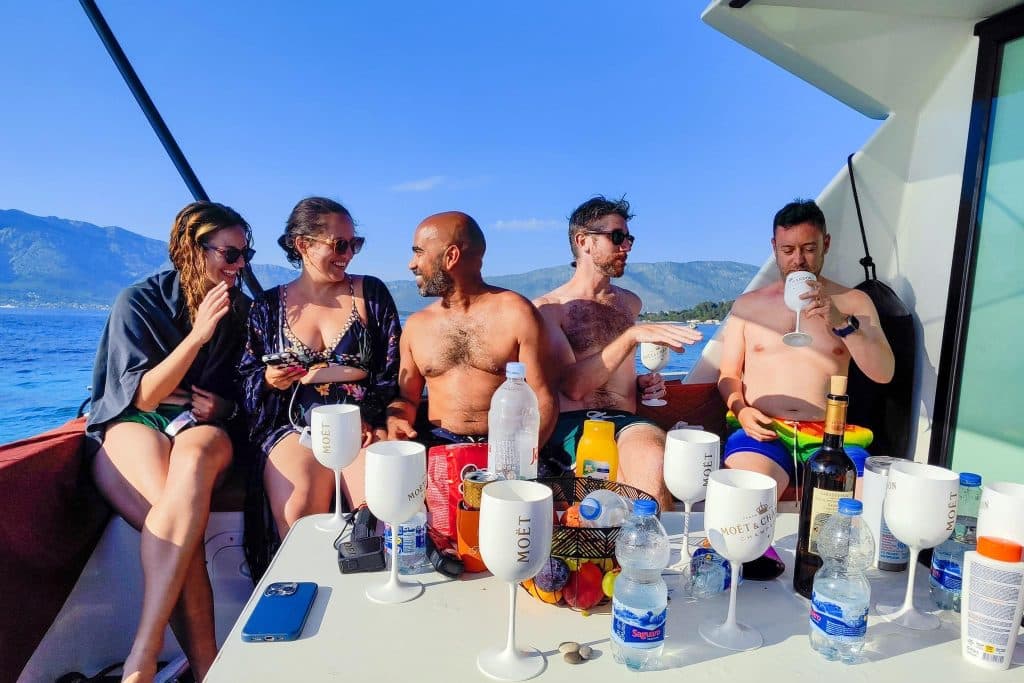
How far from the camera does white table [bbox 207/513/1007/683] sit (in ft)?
2.85

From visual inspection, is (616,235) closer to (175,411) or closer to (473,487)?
(473,487)

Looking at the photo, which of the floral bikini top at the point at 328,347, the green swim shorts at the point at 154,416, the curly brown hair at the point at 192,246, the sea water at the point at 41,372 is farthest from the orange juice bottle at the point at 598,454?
the sea water at the point at 41,372

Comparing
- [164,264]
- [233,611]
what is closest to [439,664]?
[233,611]

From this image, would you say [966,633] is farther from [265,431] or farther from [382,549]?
[265,431]

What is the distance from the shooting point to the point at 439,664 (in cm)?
88

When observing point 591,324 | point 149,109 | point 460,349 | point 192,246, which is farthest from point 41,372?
point 591,324

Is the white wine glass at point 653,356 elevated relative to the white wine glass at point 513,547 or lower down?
elevated

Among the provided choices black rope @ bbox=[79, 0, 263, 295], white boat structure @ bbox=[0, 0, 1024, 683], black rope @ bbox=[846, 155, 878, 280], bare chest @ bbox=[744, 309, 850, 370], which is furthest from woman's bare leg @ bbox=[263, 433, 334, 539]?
black rope @ bbox=[846, 155, 878, 280]

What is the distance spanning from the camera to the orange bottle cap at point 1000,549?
0.89 m

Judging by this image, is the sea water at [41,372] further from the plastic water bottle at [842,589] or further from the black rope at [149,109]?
the plastic water bottle at [842,589]

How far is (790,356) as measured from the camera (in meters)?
2.53

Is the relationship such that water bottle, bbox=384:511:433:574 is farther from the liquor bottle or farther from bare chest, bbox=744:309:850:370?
bare chest, bbox=744:309:850:370

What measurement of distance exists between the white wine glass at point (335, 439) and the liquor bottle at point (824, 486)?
101 centimetres

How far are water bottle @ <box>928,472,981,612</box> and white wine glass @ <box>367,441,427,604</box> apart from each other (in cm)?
97
